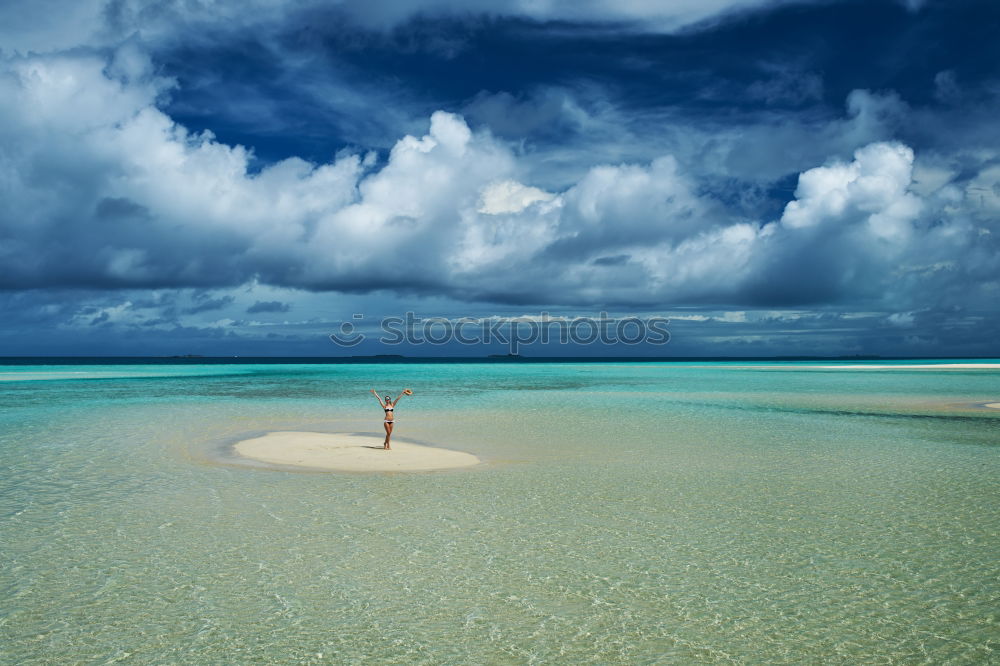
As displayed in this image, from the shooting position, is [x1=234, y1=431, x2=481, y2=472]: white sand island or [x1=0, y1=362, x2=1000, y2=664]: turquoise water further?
[x1=234, y1=431, x2=481, y2=472]: white sand island

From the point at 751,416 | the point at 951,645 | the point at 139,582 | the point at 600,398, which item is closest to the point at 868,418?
the point at 751,416

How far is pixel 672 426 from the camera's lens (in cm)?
2762

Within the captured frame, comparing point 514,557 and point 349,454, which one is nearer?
point 514,557

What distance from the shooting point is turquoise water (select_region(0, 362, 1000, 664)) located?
7461 millimetres

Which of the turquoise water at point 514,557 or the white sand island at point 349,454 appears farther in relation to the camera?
the white sand island at point 349,454

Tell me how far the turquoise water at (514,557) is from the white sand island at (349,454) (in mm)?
1112

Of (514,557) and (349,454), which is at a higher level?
(349,454)

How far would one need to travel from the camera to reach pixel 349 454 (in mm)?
19609

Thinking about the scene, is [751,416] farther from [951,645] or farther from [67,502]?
[67,502]

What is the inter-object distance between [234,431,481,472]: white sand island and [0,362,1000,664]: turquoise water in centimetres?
111

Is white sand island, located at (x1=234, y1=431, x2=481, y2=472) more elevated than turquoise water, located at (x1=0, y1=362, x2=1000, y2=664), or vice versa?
white sand island, located at (x1=234, y1=431, x2=481, y2=472)

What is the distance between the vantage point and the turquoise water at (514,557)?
7461mm

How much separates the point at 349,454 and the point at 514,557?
10457 millimetres

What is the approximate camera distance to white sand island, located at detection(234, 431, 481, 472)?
17.9 m
